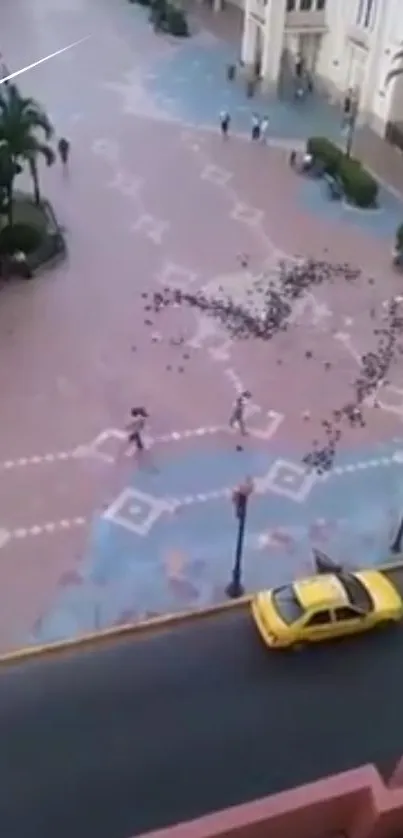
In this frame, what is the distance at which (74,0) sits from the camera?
159ft

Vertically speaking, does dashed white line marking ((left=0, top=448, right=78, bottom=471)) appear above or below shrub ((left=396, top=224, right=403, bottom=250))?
below

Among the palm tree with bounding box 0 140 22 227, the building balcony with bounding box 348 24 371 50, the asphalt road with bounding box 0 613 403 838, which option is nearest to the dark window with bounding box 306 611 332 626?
the asphalt road with bounding box 0 613 403 838

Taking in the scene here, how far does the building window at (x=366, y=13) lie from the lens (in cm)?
3631

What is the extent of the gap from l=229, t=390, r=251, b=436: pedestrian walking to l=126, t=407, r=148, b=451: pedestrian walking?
1883mm

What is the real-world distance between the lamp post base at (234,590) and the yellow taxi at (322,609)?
90 cm

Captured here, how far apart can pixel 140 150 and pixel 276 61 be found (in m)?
8.00

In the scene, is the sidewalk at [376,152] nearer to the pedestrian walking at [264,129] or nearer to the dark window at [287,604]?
the pedestrian walking at [264,129]

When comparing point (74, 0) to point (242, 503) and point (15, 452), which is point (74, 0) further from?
point (242, 503)

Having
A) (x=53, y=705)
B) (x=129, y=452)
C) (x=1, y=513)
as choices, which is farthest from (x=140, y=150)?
(x=53, y=705)

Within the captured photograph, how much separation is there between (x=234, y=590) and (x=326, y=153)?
18.4 metres

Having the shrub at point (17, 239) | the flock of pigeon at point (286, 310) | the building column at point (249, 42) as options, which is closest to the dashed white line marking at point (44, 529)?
the flock of pigeon at point (286, 310)

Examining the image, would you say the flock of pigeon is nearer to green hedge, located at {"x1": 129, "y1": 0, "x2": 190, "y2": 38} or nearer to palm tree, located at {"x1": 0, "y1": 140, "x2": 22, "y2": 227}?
palm tree, located at {"x1": 0, "y1": 140, "x2": 22, "y2": 227}

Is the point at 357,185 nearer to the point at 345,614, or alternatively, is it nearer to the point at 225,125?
the point at 225,125

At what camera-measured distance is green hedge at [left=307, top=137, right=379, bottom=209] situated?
31625mm
